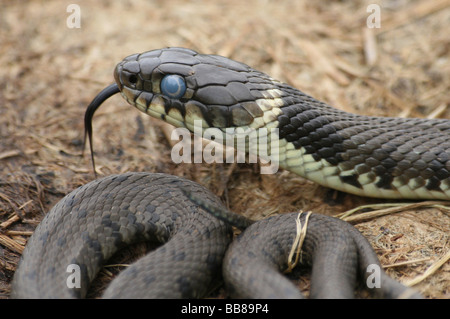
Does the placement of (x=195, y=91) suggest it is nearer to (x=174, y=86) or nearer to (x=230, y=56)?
(x=174, y=86)

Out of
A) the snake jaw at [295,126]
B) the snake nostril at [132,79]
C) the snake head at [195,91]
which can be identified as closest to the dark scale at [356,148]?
the snake jaw at [295,126]

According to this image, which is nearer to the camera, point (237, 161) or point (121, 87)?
point (121, 87)

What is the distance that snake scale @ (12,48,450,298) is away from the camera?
366 cm

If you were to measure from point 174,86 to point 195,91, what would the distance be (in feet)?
0.61

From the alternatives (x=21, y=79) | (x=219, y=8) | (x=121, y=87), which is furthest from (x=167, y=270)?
(x=219, y=8)

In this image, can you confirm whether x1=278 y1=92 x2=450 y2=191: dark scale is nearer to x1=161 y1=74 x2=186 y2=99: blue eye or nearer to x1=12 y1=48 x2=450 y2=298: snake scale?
x1=12 y1=48 x2=450 y2=298: snake scale

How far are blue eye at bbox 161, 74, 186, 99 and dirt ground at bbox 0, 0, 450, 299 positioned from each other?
981mm

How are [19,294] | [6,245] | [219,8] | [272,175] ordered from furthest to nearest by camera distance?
1. [219,8]
2. [272,175]
3. [6,245]
4. [19,294]

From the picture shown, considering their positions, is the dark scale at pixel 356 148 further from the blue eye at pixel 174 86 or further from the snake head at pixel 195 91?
the blue eye at pixel 174 86

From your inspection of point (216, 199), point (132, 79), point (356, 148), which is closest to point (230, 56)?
point (132, 79)

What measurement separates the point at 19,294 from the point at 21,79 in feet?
11.6
